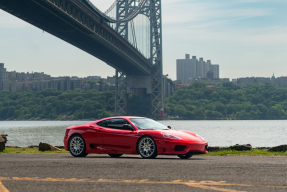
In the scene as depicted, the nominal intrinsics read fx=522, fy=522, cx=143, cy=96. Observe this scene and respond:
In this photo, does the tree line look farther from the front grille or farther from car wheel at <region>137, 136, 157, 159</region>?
the front grille

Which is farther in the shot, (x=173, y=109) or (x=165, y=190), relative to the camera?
(x=173, y=109)

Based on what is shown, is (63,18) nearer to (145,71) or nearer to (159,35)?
(145,71)

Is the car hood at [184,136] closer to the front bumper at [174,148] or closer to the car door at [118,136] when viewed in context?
the front bumper at [174,148]

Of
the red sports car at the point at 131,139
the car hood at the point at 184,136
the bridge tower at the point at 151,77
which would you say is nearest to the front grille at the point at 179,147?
the red sports car at the point at 131,139

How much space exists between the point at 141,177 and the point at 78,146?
5.89 meters

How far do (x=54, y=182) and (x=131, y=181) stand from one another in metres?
1.20

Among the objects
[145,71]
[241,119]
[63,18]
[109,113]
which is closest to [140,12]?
[145,71]

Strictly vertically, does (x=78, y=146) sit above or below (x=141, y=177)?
above

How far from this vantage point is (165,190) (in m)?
7.28

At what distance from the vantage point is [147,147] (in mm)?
13375

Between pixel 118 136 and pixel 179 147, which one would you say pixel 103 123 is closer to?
pixel 118 136

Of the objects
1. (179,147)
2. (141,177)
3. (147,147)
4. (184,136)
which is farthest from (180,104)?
(141,177)

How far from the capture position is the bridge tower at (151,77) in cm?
10481

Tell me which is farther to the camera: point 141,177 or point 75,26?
point 75,26
